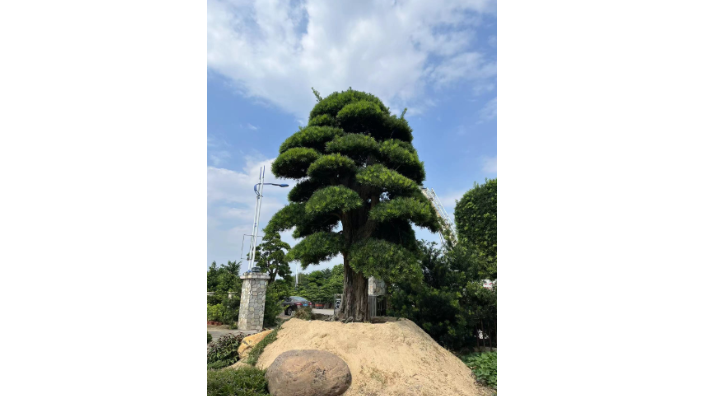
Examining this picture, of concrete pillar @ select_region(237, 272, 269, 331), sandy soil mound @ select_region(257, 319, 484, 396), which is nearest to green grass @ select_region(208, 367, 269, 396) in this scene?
sandy soil mound @ select_region(257, 319, 484, 396)

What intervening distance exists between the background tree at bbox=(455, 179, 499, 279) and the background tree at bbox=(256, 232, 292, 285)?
6.79 metres

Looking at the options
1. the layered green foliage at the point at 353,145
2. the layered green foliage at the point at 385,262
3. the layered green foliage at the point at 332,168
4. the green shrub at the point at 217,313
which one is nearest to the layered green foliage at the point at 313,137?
the layered green foliage at the point at 353,145

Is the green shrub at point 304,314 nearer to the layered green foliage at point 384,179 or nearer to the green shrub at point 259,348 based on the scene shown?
the green shrub at point 259,348

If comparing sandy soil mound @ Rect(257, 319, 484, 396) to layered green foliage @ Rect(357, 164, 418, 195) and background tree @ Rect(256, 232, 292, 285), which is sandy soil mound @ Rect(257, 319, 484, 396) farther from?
background tree @ Rect(256, 232, 292, 285)

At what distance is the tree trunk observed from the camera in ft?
23.1

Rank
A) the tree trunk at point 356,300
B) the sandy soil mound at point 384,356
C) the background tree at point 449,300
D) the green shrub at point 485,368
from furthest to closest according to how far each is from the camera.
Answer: the background tree at point 449,300 → the tree trunk at point 356,300 → the green shrub at point 485,368 → the sandy soil mound at point 384,356

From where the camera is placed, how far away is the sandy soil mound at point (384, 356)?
523 centimetres

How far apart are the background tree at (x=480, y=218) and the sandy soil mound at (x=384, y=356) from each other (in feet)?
27.5

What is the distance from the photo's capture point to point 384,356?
568 cm

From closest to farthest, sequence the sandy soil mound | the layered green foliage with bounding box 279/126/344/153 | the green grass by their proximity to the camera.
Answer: the green grass, the sandy soil mound, the layered green foliage with bounding box 279/126/344/153

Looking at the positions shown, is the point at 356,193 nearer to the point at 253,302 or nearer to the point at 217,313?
the point at 253,302
